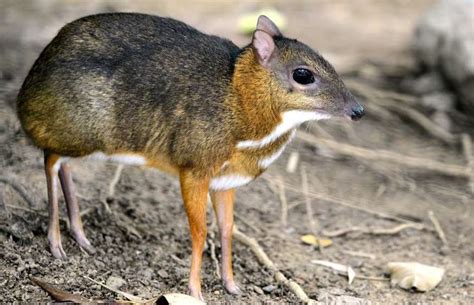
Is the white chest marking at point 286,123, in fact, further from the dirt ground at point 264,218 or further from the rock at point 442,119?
the rock at point 442,119

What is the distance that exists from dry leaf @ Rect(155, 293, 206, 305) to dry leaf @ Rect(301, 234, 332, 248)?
1.77 meters

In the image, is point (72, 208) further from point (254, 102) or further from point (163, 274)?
point (254, 102)

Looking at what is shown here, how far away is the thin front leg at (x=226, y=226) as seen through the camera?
18.1 feet

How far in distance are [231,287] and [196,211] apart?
60cm

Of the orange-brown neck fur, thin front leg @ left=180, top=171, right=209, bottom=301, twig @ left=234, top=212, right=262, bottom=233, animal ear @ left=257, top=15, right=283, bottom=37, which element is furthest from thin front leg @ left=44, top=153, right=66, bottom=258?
twig @ left=234, top=212, right=262, bottom=233

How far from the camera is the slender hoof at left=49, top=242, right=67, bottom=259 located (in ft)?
17.8

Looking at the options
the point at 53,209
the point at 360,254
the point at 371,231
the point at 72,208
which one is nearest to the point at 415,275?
the point at 360,254

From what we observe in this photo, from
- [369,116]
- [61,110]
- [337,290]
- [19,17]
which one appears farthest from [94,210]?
[19,17]

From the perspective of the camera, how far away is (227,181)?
5.21m

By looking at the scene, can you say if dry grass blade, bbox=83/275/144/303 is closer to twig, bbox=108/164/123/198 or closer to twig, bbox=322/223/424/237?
twig, bbox=108/164/123/198

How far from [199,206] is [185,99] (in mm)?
582

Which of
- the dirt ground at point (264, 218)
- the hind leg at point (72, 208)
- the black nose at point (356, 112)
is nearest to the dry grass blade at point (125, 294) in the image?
the dirt ground at point (264, 218)

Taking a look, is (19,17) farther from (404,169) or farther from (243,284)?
(243,284)

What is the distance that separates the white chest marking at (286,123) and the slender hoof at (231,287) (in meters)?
0.88
